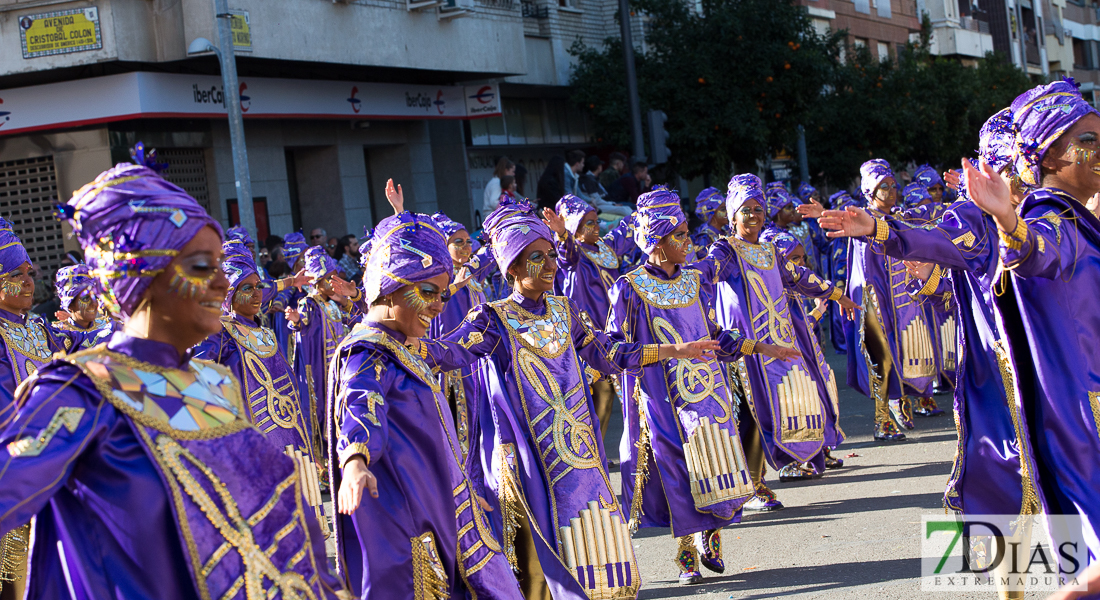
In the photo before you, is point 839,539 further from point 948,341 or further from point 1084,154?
point 948,341

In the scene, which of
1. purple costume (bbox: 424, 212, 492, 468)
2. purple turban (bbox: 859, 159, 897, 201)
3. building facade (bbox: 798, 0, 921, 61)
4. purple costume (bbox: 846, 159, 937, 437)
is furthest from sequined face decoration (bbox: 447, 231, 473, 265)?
building facade (bbox: 798, 0, 921, 61)

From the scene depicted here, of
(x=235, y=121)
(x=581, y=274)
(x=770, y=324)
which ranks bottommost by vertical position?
(x=770, y=324)

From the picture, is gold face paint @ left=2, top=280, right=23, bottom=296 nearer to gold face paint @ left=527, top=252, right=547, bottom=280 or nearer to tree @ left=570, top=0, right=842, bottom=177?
gold face paint @ left=527, top=252, right=547, bottom=280

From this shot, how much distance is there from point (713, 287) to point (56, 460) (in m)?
6.56

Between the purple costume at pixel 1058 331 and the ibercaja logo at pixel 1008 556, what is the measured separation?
86 millimetres

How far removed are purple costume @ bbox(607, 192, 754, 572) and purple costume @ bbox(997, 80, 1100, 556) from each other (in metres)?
2.37

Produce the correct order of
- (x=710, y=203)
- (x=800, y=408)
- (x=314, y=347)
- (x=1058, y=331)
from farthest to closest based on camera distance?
(x=710, y=203) < (x=314, y=347) < (x=800, y=408) < (x=1058, y=331)

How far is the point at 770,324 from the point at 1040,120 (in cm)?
414

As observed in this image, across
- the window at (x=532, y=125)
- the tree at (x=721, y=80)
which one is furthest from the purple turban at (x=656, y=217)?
the window at (x=532, y=125)

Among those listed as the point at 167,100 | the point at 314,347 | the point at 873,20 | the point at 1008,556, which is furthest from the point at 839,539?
the point at 873,20

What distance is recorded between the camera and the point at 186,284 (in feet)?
8.73

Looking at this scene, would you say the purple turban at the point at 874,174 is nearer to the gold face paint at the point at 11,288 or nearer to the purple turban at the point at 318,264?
the purple turban at the point at 318,264

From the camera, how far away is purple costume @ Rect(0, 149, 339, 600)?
2.52 m

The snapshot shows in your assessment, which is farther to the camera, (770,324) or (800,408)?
(770,324)
